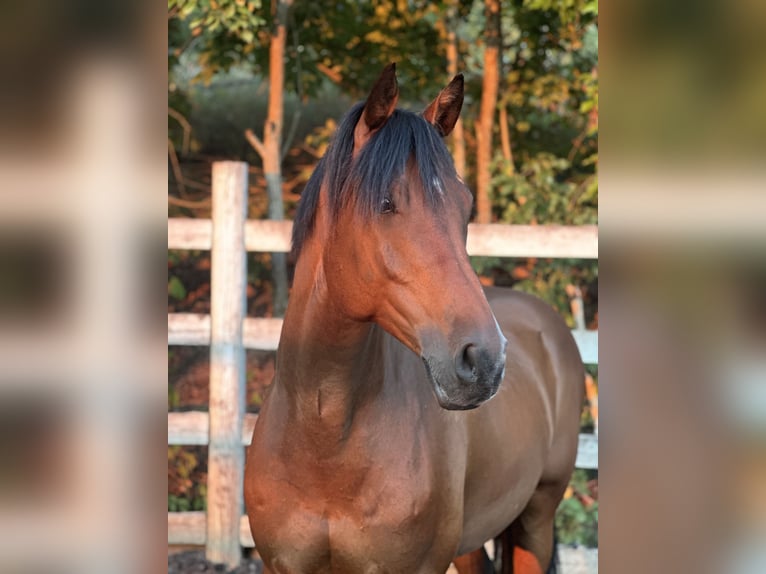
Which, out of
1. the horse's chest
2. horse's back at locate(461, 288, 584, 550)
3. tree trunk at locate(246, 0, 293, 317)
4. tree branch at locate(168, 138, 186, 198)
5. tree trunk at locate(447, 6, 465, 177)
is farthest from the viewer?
tree branch at locate(168, 138, 186, 198)

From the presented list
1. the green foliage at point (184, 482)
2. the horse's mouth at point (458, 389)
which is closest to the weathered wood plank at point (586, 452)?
the green foliage at point (184, 482)

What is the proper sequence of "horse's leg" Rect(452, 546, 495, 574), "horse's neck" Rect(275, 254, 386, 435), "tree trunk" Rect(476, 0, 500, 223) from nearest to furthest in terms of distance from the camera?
1. "horse's neck" Rect(275, 254, 386, 435)
2. "horse's leg" Rect(452, 546, 495, 574)
3. "tree trunk" Rect(476, 0, 500, 223)

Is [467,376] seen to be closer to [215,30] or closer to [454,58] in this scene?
[215,30]

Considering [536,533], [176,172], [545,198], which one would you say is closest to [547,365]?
[536,533]

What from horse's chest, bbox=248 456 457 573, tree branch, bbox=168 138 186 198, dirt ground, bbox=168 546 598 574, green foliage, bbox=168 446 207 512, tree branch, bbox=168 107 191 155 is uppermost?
tree branch, bbox=168 107 191 155

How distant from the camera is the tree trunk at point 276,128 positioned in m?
5.72

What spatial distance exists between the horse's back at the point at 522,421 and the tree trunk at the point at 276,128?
9.64ft

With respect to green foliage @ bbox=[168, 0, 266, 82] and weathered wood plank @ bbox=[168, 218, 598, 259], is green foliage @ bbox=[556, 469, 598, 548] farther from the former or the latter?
green foliage @ bbox=[168, 0, 266, 82]

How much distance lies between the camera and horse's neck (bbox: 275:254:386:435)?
6.19ft

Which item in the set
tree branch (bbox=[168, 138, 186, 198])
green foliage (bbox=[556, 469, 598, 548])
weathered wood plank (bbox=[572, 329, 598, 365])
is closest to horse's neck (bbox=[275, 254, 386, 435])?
weathered wood plank (bbox=[572, 329, 598, 365])

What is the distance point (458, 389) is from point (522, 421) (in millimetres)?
1301

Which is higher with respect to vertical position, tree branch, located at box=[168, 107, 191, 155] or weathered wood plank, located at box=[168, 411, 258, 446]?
tree branch, located at box=[168, 107, 191, 155]

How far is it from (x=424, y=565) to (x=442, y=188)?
3.44 feet

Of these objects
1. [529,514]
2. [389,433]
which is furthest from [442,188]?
[529,514]
